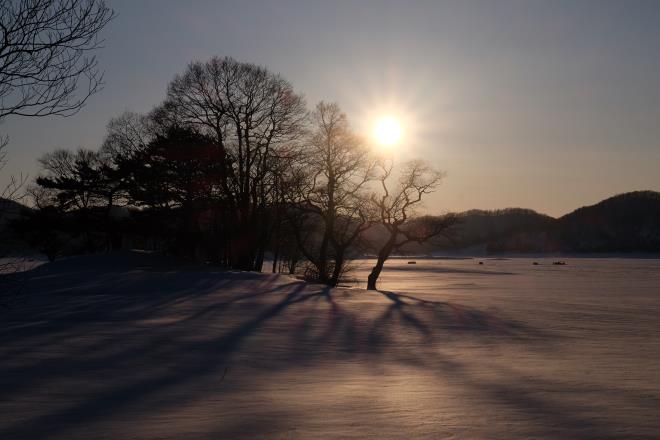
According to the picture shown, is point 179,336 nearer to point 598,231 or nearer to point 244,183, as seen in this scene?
point 244,183

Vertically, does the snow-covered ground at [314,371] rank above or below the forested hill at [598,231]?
below

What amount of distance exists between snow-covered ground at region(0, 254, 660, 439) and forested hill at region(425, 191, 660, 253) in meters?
140

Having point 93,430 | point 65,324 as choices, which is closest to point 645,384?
point 93,430

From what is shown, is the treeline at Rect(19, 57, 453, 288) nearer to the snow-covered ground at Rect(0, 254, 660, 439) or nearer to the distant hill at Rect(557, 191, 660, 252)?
the snow-covered ground at Rect(0, 254, 660, 439)

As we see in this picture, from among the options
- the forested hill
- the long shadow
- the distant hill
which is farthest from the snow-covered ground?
the distant hill

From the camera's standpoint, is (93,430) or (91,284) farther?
(91,284)

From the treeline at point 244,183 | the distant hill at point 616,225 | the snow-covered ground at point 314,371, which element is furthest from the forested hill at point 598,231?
the snow-covered ground at point 314,371

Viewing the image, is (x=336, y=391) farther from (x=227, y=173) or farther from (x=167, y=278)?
(x=227, y=173)

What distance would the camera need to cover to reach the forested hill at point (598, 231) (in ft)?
527

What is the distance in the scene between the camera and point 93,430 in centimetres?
648

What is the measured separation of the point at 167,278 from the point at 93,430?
2142 cm

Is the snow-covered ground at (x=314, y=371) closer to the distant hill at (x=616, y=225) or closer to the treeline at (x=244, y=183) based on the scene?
the treeline at (x=244, y=183)

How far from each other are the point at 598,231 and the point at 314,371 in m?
175

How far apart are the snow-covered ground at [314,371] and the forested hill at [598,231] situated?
13979 cm
